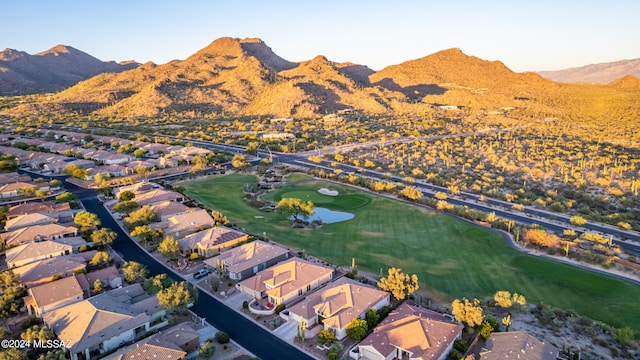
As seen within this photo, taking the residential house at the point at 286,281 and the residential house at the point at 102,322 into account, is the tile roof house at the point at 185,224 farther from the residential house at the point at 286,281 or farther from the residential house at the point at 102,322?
the residential house at the point at 102,322

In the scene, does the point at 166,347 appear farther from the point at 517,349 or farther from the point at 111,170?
the point at 111,170

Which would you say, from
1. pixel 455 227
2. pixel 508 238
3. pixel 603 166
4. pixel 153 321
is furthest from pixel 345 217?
pixel 603 166

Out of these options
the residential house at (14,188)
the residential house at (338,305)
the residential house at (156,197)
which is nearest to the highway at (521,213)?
the residential house at (338,305)

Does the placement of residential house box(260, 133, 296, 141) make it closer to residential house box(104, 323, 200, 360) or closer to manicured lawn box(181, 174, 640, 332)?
manicured lawn box(181, 174, 640, 332)

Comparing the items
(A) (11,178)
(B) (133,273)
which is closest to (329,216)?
(B) (133,273)

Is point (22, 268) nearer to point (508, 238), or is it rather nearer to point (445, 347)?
point (445, 347)

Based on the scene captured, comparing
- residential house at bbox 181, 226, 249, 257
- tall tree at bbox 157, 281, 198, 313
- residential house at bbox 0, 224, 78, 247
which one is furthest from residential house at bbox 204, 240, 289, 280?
residential house at bbox 0, 224, 78, 247

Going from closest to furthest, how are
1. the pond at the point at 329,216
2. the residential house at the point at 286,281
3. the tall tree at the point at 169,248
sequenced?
the residential house at the point at 286,281, the tall tree at the point at 169,248, the pond at the point at 329,216
